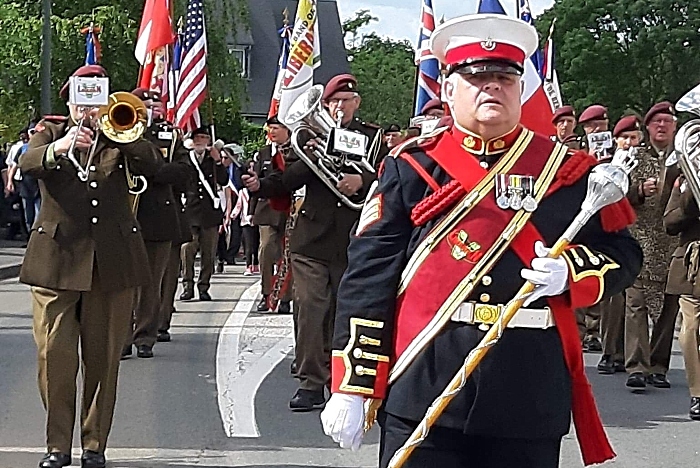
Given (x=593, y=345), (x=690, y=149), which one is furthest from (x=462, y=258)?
(x=593, y=345)

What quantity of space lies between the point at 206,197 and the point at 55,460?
836 centimetres

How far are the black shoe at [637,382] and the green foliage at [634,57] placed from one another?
47294 mm

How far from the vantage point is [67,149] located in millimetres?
6348

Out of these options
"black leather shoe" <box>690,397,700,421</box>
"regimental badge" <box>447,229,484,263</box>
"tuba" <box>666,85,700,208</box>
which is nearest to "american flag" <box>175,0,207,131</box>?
"black leather shoe" <box>690,397,700,421</box>

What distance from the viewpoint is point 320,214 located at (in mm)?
8570

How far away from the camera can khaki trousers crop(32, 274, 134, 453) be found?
6547mm

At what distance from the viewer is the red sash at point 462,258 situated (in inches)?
156

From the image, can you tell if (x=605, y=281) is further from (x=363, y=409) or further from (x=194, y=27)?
(x=194, y=27)

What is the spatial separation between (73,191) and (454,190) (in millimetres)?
3149

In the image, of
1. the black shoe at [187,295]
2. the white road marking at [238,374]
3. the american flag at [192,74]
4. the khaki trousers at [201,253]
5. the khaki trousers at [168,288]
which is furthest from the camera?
the black shoe at [187,295]

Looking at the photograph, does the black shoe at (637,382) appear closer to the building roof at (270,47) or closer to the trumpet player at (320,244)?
the trumpet player at (320,244)

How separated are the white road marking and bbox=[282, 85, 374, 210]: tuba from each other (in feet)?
5.04

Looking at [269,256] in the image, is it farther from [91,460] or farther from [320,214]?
[91,460]

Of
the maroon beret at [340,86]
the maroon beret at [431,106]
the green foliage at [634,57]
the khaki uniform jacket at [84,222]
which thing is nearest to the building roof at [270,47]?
the green foliage at [634,57]
